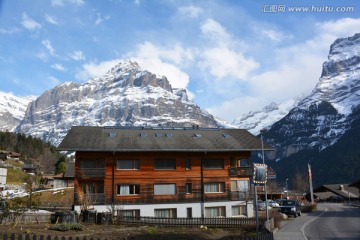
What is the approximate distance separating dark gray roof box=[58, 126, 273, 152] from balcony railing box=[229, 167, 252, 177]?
8.25ft

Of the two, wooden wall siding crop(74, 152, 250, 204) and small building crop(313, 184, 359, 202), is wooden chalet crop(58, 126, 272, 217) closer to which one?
wooden wall siding crop(74, 152, 250, 204)

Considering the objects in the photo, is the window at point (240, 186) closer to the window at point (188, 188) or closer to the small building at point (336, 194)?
the window at point (188, 188)

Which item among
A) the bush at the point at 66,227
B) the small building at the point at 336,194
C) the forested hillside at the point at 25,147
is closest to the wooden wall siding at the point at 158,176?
the bush at the point at 66,227

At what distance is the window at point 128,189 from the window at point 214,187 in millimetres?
8674

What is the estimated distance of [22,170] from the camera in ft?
448

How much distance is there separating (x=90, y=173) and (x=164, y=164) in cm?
903

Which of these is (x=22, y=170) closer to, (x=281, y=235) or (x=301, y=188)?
(x=301, y=188)

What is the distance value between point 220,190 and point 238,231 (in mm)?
18569

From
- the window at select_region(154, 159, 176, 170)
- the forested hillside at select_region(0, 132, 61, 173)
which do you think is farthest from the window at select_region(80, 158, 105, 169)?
the forested hillside at select_region(0, 132, 61, 173)

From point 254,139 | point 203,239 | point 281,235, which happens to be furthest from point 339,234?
point 254,139

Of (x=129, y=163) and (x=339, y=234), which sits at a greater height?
(x=129, y=163)

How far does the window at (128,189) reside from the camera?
46344 millimetres

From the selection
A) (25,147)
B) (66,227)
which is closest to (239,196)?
(66,227)

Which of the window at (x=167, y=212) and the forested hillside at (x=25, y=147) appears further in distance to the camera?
the forested hillside at (x=25, y=147)
